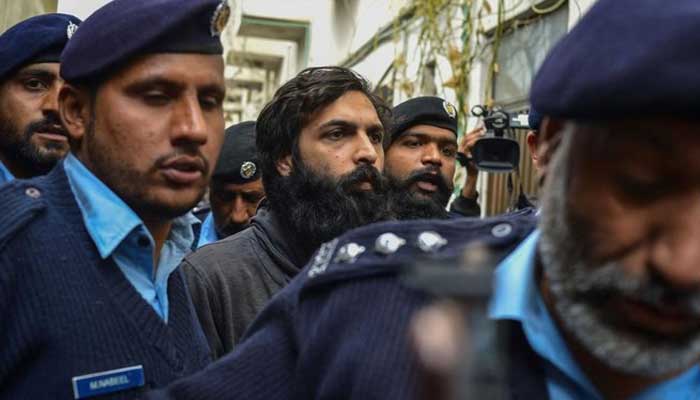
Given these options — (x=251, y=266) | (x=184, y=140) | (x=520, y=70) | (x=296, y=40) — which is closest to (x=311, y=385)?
(x=184, y=140)

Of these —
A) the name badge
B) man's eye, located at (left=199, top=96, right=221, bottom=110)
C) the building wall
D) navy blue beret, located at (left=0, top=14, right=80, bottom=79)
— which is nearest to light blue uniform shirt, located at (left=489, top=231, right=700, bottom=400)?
the name badge

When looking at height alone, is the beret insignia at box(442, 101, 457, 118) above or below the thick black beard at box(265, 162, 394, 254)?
above

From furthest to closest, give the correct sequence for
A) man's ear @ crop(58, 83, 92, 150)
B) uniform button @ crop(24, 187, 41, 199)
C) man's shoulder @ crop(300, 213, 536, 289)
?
man's ear @ crop(58, 83, 92, 150) → uniform button @ crop(24, 187, 41, 199) → man's shoulder @ crop(300, 213, 536, 289)

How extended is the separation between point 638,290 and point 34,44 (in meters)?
2.63

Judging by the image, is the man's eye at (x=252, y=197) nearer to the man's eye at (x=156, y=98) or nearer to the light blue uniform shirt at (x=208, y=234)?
the light blue uniform shirt at (x=208, y=234)

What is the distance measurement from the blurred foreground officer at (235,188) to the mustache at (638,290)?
10.8 feet

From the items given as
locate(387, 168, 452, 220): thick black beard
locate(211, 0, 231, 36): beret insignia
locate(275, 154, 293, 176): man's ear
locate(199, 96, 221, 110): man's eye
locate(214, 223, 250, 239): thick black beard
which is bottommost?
locate(214, 223, 250, 239): thick black beard

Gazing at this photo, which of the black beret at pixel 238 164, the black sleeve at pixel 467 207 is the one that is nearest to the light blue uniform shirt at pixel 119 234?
the black beret at pixel 238 164

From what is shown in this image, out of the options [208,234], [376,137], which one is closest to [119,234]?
[376,137]

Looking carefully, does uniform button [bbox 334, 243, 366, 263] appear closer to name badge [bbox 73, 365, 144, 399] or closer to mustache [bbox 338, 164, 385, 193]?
name badge [bbox 73, 365, 144, 399]

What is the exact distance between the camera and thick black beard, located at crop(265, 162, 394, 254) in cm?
339

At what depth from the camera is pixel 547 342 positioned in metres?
1.45

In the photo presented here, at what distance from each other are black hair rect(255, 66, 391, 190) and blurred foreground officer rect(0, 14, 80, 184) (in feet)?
2.70

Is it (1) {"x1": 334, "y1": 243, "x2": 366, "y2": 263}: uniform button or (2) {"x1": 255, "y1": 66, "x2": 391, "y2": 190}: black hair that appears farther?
(2) {"x1": 255, "y1": 66, "x2": 391, "y2": 190}: black hair
